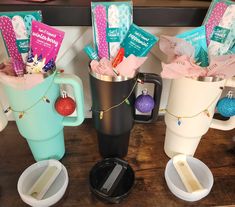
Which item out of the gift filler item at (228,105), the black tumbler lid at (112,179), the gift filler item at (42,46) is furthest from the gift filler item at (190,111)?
the gift filler item at (42,46)

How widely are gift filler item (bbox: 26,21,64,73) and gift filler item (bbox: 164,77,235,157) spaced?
254 mm

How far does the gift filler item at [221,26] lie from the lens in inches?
19.4

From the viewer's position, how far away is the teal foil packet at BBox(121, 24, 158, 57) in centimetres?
50

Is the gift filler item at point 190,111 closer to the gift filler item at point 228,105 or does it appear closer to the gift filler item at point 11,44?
the gift filler item at point 228,105

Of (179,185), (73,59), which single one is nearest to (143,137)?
(179,185)

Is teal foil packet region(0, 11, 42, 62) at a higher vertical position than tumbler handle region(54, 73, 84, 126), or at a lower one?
higher

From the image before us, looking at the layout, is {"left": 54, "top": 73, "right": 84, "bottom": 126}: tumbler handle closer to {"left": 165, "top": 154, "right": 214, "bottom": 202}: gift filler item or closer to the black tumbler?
the black tumbler

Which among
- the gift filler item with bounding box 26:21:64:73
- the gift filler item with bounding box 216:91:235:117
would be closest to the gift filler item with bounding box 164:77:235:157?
the gift filler item with bounding box 216:91:235:117

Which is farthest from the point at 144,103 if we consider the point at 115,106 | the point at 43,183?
the point at 43,183

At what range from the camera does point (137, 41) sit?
0.50 m

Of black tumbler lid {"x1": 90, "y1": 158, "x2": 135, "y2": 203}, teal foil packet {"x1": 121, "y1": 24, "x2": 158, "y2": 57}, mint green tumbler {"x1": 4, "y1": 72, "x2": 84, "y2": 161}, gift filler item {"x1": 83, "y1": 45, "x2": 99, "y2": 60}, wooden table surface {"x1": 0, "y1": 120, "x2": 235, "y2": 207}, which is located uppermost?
teal foil packet {"x1": 121, "y1": 24, "x2": 158, "y2": 57}

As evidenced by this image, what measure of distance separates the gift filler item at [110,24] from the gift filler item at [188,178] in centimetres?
30

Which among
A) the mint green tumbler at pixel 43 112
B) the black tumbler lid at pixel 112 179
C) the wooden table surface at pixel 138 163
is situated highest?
the mint green tumbler at pixel 43 112

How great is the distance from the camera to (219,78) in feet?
1.64
